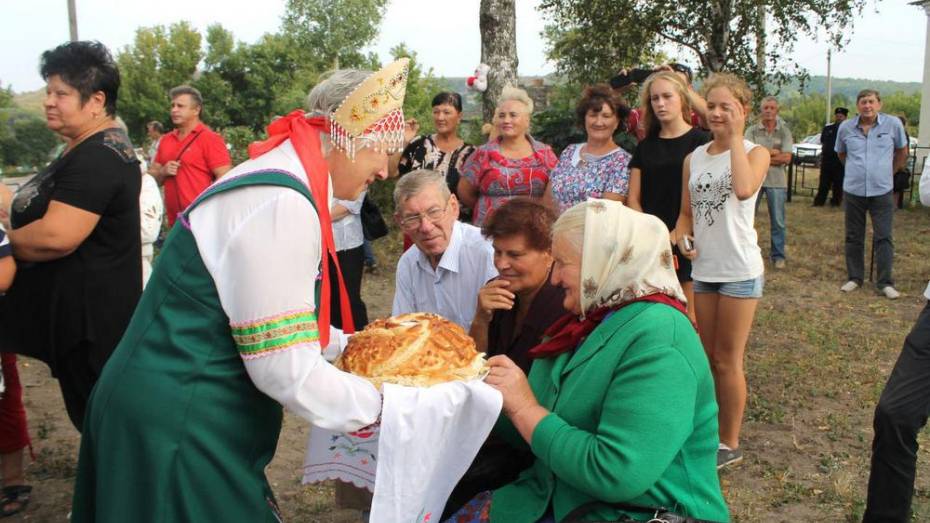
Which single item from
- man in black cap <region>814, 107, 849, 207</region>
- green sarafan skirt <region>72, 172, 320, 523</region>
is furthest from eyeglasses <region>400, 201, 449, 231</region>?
man in black cap <region>814, 107, 849, 207</region>

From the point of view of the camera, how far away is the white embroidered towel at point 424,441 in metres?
2.03

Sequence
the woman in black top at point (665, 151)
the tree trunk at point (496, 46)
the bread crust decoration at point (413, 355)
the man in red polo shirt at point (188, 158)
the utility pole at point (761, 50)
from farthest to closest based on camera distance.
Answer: the utility pole at point (761, 50) < the tree trunk at point (496, 46) < the man in red polo shirt at point (188, 158) < the woman in black top at point (665, 151) < the bread crust decoration at point (413, 355)

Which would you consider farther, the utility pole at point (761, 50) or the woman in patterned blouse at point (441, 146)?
the utility pole at point (761, 50)

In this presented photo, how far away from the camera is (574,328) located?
8.33 feet

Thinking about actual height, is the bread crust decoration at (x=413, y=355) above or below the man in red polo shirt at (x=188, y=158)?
below

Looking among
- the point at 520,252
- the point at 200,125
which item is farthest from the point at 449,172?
the point at 520,252

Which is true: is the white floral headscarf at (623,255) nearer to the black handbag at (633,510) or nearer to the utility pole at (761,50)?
the black handbag at (633,510)

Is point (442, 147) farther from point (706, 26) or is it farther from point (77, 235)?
point (706, 26)

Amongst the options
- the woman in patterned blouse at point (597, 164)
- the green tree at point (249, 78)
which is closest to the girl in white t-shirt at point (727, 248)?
the woman in patterned blouse at point (597, 164)

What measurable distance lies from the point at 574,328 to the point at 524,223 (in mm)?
629

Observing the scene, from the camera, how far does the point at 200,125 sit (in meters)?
7.27

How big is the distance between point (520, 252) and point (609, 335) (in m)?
0.82

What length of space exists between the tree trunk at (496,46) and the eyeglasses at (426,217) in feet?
19.7

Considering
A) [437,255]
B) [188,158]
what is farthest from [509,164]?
[188,158]
